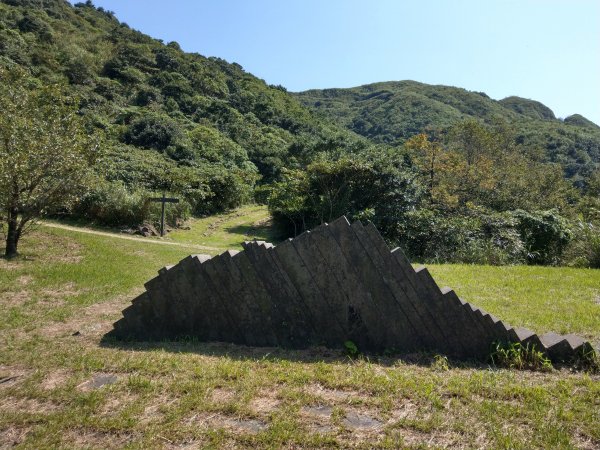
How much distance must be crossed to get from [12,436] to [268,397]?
5.95ft

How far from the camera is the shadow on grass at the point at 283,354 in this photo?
437 centimetres

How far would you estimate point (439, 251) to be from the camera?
15.4m

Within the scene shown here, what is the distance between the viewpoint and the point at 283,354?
4.70 metres

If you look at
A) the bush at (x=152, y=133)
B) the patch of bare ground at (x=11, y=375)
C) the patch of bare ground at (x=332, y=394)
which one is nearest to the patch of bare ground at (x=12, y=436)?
the patch of bare ground at (x=11, y=375)

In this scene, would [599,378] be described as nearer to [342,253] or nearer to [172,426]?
[342,253]

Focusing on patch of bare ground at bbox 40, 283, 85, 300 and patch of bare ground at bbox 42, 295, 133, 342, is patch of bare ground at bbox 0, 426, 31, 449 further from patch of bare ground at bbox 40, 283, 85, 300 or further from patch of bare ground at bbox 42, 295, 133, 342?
patch of bare ground at bbox 40, 283, 85, 300

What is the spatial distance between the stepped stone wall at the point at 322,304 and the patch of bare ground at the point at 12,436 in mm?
2246

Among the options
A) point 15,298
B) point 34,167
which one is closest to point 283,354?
point 15,298

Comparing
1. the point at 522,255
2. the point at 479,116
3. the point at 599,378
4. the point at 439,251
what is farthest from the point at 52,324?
the point at 479,116

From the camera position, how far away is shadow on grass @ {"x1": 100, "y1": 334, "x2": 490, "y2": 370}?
4.37 metres

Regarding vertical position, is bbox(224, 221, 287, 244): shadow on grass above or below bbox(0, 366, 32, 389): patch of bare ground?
above

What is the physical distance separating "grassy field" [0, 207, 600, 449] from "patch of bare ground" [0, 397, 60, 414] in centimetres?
1

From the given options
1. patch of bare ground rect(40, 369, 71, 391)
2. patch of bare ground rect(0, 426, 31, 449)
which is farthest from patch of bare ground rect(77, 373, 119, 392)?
patch of bare ground rect(0, 426, 31, 449)

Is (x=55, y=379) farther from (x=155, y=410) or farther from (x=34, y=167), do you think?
(x=34, y=167)
